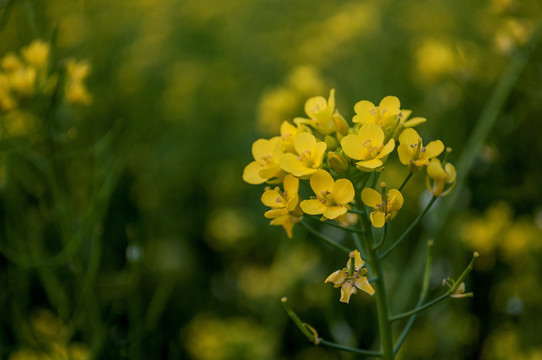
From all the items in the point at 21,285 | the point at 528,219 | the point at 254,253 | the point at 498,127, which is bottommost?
the point at 254,253

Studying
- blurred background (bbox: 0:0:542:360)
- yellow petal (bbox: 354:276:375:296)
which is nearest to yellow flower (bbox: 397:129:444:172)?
yellow petal (bbox: 354:276:375:296)

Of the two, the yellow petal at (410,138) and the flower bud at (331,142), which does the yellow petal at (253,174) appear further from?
the yellow petal at (410,138)

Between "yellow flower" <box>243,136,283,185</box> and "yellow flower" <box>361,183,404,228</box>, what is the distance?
17 cm

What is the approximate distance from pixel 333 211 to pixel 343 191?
0.04m

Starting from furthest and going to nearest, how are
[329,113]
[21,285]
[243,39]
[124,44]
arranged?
1. [243,39]
2. [124,44]
3. [21,285]
4. [329,113]

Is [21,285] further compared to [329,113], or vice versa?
[21,285]

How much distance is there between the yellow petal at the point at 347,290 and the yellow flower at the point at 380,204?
109 millimetres

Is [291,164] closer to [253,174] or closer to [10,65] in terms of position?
[253,174]

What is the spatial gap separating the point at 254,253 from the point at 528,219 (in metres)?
1.29

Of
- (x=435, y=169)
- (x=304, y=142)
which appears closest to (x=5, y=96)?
(x=304, y=142)

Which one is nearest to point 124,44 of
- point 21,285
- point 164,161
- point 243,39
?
point 164,161

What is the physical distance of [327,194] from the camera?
88 cm

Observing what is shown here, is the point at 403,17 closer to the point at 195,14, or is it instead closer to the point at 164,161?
the point at 195,14

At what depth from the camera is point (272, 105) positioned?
6.22 ft
